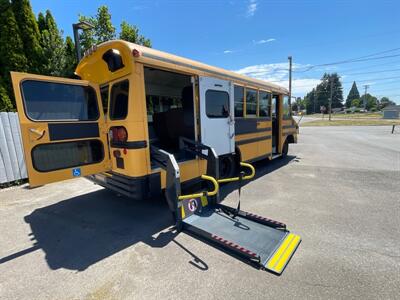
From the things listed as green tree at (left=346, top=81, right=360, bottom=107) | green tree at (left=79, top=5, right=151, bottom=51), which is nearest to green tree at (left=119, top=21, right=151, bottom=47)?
green tree at (left=79, top=5, right=151, bottom=51)

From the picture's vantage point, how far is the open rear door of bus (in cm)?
286

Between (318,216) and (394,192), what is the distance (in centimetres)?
250

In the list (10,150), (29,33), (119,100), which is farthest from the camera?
(29,33)

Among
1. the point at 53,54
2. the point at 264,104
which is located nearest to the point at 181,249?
the point at 264,104

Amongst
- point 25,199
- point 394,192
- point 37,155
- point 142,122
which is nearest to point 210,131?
point 142,122

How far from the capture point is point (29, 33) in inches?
344

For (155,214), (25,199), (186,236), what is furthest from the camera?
(25,199)

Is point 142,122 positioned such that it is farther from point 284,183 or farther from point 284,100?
point 284,100

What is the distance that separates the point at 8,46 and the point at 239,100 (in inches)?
373

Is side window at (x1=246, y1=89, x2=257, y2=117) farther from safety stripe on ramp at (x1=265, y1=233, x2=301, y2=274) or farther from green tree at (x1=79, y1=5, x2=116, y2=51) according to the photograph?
green tree at (x1=79, y1=5, x2=116, y2=51)

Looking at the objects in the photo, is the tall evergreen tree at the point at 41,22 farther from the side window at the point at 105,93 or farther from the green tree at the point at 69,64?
the side window at the point at 105,93

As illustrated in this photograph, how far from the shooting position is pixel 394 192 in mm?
4738

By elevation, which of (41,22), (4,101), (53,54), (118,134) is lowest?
(118,134)

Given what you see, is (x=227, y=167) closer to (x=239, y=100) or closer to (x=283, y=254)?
(x=239, y=100)
